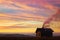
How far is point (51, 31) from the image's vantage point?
46781mm

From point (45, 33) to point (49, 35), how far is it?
109 cm

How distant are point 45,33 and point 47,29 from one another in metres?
1.27

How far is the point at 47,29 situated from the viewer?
153 ft

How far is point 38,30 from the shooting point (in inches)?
1870

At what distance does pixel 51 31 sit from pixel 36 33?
13.2 ft

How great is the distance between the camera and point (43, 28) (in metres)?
47.5

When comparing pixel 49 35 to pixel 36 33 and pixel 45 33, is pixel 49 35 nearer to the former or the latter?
pixel 45 33

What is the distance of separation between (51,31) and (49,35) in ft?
5.20

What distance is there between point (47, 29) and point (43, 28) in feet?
4.36

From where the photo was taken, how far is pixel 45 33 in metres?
45.9

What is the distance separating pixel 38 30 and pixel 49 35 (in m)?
3.37

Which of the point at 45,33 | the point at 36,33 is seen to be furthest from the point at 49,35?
the point at 36,33
